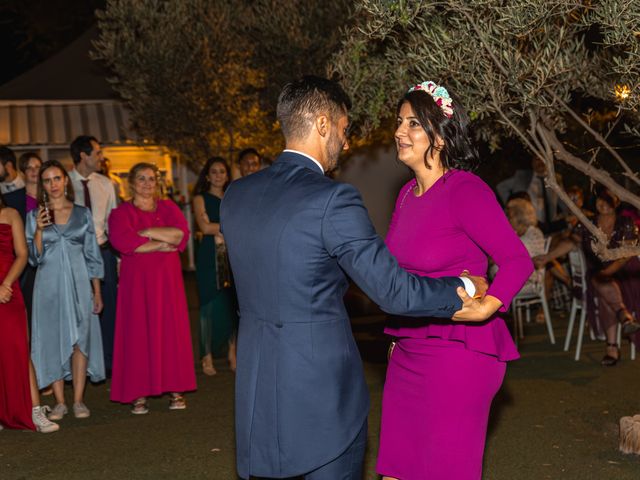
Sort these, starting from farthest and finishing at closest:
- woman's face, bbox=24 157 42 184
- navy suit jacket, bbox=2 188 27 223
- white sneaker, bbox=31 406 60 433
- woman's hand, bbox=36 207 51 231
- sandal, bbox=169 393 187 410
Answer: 1. woman's face, bbox=24 157 42 184
2. navy suit jacket, bbox=2 188 27 223
3. sandal, bbox=169 393 187 410
4. woman's hand, bbox=36 207 51 231
5. white sneaker, bbox=31 406 60 433

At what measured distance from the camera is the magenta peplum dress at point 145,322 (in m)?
7.82

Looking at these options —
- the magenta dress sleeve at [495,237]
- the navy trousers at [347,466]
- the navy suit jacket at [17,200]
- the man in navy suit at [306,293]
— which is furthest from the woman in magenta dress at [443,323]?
the navy suit jacket at [17,200]

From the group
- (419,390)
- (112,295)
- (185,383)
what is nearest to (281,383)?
(419,390)

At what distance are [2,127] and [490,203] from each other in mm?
14627

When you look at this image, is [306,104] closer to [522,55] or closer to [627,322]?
[522,55]

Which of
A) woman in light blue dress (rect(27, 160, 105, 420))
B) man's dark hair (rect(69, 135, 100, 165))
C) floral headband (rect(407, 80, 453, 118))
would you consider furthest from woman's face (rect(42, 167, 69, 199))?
floral headband (rect(407, 80, 453, 118))

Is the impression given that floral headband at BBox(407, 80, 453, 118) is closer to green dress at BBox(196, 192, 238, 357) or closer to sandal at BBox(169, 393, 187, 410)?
sandal at BBox(169, 393, 187, 410)

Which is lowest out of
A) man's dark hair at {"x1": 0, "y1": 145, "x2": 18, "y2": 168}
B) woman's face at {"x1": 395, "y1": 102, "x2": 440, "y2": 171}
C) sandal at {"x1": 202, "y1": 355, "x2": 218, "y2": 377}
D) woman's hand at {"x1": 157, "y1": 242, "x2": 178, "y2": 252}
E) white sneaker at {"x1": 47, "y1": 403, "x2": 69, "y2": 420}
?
sandal at {"x1": 202, "y1": 355, "x2": 218, "y2": 377}

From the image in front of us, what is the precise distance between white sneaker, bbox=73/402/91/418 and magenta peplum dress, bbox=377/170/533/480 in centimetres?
434

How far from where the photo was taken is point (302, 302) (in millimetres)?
3145

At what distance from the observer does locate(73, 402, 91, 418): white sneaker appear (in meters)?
7.76

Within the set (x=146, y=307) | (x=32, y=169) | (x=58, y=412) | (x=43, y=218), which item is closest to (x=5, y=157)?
(x=32, y=169)

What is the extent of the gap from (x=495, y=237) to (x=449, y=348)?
0.53 meters

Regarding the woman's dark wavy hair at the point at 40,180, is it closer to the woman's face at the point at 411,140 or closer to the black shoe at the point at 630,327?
the woman's face at the point at 411,140
